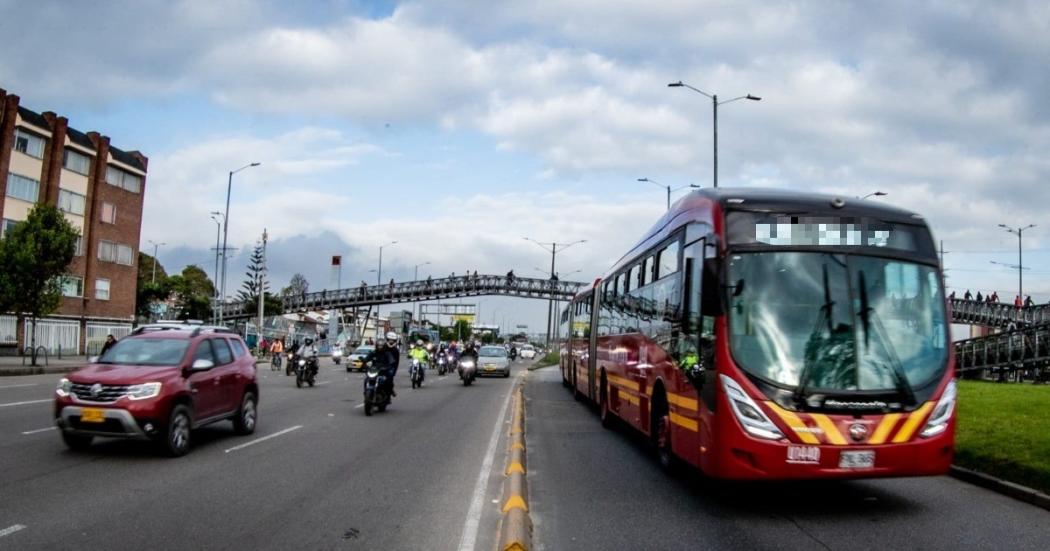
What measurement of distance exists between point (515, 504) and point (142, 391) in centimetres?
550

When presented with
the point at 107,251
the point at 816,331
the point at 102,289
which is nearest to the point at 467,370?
the point at 816,331

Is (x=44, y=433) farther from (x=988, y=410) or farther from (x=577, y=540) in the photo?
(x=988, y=410)

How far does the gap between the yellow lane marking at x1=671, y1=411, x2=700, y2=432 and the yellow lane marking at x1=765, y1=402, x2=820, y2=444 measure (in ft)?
3.55

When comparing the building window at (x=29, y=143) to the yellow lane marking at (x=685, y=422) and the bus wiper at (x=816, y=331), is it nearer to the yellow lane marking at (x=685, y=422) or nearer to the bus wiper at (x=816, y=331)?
the yellow lane marking at (x=685, y=422)

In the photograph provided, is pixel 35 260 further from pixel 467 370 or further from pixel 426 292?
pixel 426 292

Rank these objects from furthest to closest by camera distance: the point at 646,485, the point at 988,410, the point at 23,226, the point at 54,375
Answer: the point at 23,226, the point at 54,375, the point at 988,410, the point at 646,485

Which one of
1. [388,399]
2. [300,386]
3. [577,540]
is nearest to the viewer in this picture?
[577,540]

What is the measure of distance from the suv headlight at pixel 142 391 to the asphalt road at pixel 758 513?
479 centimetres

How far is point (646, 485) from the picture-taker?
31.6 ft

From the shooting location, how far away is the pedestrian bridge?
66812 mm

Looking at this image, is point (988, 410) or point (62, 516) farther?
point (988, 410)

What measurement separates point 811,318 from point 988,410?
9522 millimetres

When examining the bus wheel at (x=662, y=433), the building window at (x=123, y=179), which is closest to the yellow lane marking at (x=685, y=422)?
the bus wheel at (x=662, y=433)

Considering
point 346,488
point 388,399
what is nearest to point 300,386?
point 388,399
